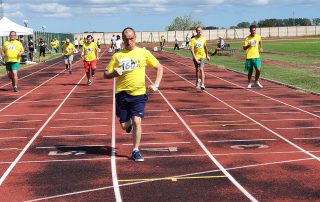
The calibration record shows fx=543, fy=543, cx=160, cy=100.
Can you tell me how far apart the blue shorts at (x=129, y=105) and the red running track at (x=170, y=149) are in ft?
2.20

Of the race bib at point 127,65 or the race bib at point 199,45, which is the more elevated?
the race bib at point 199,45

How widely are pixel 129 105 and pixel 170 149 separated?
128cm

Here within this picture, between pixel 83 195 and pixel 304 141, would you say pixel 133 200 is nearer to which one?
pixel 83 195

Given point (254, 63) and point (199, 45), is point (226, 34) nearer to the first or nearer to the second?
point (254, 63)

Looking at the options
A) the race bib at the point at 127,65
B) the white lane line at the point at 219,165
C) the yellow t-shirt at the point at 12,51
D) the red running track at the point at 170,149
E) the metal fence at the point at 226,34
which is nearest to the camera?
the white lane line at the point at 219,165

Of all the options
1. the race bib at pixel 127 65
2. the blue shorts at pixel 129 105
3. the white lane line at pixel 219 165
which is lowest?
the white lane line at pixel 219 165

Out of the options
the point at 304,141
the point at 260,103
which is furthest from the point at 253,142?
the point at 260,103

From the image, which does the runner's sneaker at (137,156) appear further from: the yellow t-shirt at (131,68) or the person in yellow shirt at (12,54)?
the person in yellow shirt at (12,54)

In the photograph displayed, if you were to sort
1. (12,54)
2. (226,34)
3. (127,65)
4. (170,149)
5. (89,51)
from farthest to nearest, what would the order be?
(226,34) < (89,51) < (12,54) < (170,149) < (127,65)

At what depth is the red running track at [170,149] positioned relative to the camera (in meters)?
6.12

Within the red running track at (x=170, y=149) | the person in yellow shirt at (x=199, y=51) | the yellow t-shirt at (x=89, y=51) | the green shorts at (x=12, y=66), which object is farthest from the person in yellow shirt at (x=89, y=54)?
the person in yellow shirt at (x=199, y=51)

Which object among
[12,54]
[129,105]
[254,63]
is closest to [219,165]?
[129,105]

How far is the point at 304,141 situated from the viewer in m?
8.82

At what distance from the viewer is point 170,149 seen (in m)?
8.39
